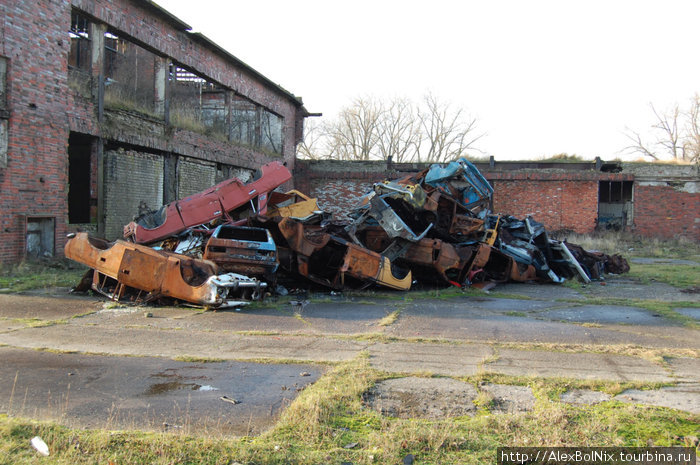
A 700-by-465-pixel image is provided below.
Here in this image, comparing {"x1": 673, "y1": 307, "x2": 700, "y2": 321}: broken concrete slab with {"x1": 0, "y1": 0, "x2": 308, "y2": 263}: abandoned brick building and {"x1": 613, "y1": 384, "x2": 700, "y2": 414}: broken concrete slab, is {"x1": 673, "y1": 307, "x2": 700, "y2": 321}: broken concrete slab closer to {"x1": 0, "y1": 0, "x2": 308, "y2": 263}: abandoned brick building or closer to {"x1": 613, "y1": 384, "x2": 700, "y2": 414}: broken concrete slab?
{"x1": 613, "y1": 384, "x2": 700, "y2": 414}: broken concrete slab

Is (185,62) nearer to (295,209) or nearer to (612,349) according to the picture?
(295,209)

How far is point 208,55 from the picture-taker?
17.8 metres

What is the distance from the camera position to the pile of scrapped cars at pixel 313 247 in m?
7.22

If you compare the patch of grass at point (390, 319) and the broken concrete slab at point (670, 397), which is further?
the patch of grass at point (390, 319)

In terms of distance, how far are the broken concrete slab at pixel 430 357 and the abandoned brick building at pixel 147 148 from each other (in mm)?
9323

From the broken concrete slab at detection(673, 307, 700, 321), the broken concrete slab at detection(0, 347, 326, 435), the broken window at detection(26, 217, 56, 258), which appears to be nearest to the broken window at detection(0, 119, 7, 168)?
the broken window at detection(26, 217, 56, 258)

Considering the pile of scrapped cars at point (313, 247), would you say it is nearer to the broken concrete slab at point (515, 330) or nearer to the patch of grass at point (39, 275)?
the patch of grass at point (39, 275)

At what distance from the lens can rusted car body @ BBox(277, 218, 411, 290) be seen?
8531 mm

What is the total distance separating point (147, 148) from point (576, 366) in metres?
13.5

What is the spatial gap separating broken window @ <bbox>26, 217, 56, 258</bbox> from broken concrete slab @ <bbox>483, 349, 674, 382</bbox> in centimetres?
1050

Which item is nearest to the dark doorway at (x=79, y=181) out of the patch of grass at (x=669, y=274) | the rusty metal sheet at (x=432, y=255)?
the rusty metal sheet at (x=432, y=255)

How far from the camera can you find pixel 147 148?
14656mm

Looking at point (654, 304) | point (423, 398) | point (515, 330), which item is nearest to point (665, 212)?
point (654, 304)

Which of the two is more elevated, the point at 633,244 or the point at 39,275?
the point at 633,244
